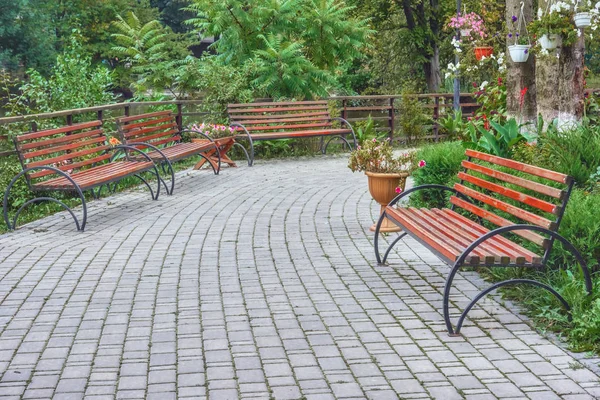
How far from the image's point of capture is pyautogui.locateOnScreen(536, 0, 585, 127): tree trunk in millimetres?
9188

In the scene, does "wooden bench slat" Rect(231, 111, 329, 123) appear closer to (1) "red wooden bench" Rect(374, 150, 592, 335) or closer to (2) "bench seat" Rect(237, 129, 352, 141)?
(2) "bench seat" Rect(237, 129, 352, 141)

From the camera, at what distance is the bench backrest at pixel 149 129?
1143 centimetres

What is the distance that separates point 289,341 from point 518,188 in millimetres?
2966

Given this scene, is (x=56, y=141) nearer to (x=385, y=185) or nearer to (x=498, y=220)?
(x=385, y=185)

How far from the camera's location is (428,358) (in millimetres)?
4648

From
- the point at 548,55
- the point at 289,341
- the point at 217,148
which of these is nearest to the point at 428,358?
the point at 289,341

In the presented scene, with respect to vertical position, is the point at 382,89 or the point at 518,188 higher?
the point at 518,188

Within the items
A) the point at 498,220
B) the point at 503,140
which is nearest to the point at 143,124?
the point at 503,140

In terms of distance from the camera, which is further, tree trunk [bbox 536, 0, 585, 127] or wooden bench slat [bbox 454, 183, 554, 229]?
tree trunk [bbox 536, 0, 585, 127]

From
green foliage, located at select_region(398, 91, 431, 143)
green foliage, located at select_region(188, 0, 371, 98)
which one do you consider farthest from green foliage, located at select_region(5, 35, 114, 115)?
green foliage, located at select_region(398, 91, 431, 143)

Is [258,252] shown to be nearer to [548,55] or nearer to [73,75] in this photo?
[548,55]

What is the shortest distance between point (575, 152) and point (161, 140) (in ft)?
22.4

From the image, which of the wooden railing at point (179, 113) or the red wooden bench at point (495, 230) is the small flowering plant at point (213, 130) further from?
the red wooden bench at point (495, 230)

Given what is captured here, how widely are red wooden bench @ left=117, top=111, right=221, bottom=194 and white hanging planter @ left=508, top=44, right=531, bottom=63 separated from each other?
4603 mm
